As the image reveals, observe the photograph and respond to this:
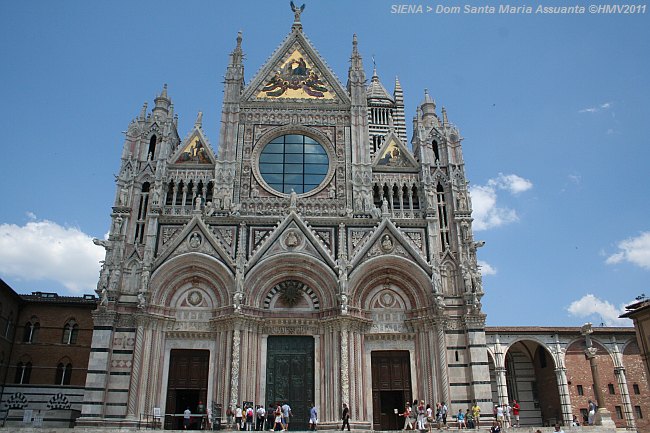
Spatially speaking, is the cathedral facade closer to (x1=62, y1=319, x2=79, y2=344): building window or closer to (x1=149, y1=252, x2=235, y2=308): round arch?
(x1=149, y1=252, x2=235, y2=308): round arch

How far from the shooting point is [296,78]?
99.0 feet

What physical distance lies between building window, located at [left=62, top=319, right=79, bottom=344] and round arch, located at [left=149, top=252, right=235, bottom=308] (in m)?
8.71

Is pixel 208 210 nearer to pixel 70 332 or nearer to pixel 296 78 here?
pixel 296 78

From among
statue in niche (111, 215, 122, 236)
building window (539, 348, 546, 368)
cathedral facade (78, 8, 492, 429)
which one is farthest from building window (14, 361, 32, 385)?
building window (539, 348, 546, 368)

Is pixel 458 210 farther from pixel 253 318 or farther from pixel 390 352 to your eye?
pixel 253 318

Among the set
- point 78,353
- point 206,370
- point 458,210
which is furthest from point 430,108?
point 78,353

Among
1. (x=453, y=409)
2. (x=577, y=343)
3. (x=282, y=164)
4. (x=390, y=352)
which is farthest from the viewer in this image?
(x=577, y=343)

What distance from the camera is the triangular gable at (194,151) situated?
90.3 feet

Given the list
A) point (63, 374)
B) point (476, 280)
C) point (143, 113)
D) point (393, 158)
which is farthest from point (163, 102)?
point (476, 280)

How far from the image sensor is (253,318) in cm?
2389

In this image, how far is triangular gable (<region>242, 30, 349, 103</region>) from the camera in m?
29.6

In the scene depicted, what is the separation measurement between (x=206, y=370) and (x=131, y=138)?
1217cm

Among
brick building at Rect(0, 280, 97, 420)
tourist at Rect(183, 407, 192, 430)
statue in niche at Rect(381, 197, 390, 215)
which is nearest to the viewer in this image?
tourist at Rect(183, 407, 192, 430)

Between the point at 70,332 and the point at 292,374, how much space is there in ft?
45.3
